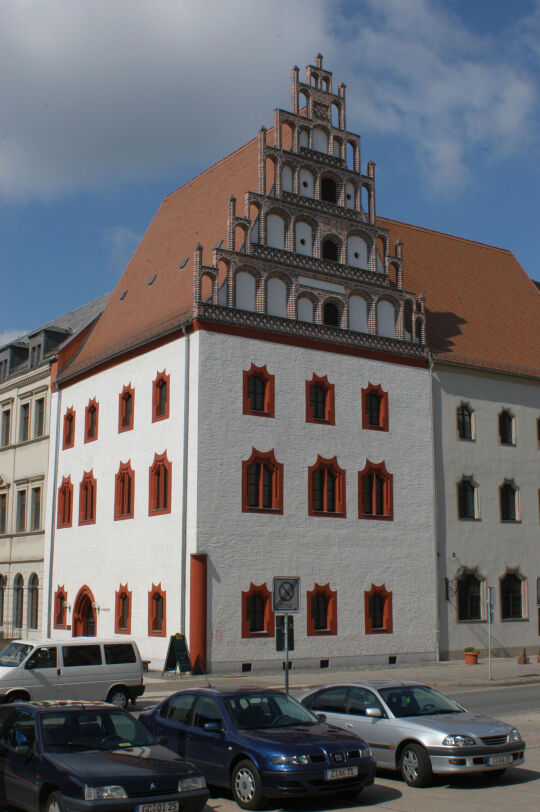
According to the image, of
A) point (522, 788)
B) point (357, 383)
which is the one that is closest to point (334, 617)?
point (357, 383)

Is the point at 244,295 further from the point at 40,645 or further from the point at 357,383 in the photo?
the point at 40,645

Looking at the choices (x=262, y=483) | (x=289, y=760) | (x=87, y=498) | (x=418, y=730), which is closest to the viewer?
(x=289, y=760)

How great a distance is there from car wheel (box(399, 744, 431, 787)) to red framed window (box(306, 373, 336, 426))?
21461 mm

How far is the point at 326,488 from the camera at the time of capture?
1331 inches

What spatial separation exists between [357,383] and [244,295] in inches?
230

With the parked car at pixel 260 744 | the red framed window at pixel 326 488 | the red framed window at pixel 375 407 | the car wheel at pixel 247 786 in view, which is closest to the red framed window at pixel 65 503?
the red framed window at pixel 326 488

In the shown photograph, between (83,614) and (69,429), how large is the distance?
8.26 m

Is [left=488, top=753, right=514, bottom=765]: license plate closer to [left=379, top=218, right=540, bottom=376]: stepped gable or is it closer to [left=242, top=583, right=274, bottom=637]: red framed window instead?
[left=242, top=583, right=274, bottom=637]: red framed window

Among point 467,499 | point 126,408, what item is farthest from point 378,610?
point 126,408

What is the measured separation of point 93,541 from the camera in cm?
3672

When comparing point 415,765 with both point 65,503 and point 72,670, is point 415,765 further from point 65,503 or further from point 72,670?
point 65,503

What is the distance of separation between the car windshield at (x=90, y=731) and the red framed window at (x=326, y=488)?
22.4 metres

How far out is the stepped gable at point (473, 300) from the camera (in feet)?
132

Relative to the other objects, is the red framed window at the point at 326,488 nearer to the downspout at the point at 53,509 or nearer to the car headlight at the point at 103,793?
the downspout at the point at 53,509
